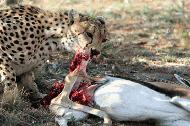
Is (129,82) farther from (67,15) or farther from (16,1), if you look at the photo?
(16,1)

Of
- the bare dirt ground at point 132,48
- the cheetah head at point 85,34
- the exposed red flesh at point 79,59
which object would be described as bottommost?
the bare dirt ground at point 132,48

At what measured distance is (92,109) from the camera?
6.18 m

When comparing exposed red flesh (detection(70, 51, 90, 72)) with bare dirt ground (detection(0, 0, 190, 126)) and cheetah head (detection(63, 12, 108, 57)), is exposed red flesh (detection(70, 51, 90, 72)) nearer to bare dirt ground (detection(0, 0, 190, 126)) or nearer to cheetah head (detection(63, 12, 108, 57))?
cheetah head (detection(63, 12, 108, 57))

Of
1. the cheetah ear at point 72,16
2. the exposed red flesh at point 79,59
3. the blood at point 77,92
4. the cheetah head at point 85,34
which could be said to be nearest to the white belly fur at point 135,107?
the blood at point 77,92

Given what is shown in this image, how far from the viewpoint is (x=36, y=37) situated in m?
6.69

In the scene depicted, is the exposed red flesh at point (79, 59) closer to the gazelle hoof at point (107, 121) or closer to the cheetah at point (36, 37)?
the cheetah at point (36, 37)

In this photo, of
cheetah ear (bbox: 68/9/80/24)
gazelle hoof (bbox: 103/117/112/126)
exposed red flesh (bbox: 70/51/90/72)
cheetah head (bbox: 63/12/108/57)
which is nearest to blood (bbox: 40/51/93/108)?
exposed red flesh (bbox: 70/51/90/72)

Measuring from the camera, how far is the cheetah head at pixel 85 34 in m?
6.57

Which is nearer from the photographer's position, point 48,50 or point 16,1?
point 48,50

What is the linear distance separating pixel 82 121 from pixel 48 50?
1.00 metres

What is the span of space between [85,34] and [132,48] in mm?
3876

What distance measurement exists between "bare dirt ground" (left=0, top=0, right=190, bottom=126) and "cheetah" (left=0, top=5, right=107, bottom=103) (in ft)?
1.43

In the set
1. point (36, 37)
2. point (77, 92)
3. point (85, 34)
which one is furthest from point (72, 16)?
point (77, 92)

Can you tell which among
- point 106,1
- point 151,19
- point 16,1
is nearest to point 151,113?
point 16,1
